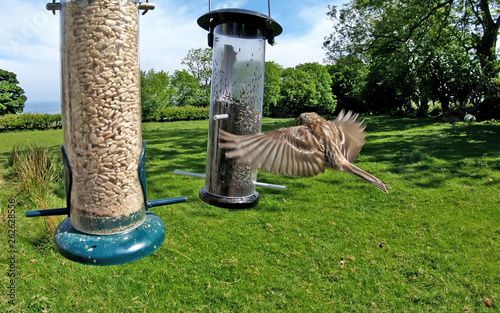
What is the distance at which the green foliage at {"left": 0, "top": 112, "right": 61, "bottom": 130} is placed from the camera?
19983mm

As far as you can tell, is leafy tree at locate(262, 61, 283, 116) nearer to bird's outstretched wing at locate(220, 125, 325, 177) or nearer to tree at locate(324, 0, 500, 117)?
tree at locate(324, 0, 500, 117)

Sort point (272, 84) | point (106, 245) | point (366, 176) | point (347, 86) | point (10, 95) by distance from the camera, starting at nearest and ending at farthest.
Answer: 1. point (106, 245)
2. point (366, 176)
3. point (272, 84)
4. point (10, 95)
5. point (347, 86)

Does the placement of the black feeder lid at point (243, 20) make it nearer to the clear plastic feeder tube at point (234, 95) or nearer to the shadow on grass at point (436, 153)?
the clear plastic feeder tube at point (234, 95)

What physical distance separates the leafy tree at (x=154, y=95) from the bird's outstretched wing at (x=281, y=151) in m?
15.1

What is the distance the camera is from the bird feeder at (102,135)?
7.08 ft

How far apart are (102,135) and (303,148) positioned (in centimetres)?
148

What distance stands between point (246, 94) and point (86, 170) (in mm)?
1502

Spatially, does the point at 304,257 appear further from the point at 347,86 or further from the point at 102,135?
the point at 347,86

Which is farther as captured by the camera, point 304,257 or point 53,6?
point 304,257

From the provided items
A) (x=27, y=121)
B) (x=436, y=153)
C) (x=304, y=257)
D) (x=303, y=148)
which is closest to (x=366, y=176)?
(x=303, y=148)

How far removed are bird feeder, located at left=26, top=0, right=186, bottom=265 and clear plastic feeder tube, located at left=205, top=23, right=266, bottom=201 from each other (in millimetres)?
894

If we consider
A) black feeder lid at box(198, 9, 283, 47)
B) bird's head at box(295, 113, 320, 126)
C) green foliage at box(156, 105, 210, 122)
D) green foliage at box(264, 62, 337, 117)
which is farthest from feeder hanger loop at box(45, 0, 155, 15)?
green foliage at box(156, 105, 210, 122)

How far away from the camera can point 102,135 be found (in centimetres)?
229

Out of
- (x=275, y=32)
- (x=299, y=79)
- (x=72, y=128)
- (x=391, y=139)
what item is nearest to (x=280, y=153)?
(x=275, y=32)
